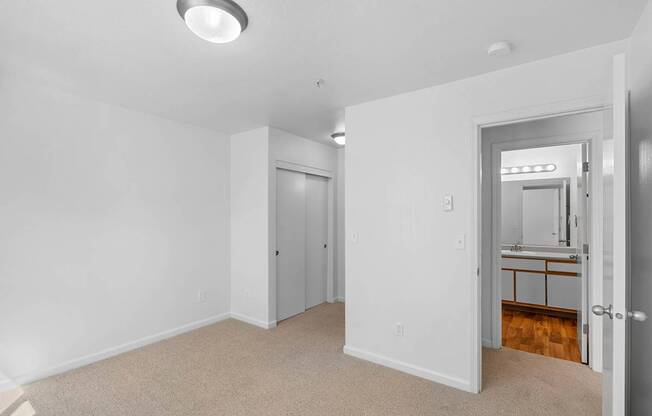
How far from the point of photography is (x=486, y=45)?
2035mm

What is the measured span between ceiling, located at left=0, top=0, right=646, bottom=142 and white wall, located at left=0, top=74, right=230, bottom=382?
0.41 meters

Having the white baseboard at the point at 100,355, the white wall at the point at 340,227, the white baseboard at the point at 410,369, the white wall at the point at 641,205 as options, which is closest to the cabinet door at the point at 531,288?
the white wall at the point at 340,227

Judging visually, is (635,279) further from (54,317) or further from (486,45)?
(54,317)

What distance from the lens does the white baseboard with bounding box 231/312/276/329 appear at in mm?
3882

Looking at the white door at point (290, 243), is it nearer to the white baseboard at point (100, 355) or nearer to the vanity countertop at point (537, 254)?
the white baseboard at point (100, 355)

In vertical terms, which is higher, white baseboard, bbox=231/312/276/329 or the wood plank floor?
white baseboard, bbox=231/312/276/329

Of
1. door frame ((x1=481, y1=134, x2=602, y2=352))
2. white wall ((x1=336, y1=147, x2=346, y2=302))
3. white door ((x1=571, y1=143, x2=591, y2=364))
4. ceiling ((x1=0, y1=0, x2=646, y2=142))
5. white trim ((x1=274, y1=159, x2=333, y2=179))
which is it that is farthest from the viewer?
white wall ((x1=336, y1=147, x2=346, y2=302))

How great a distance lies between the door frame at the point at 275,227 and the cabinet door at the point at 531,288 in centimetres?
259

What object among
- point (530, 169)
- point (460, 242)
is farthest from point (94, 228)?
point (530, 169)

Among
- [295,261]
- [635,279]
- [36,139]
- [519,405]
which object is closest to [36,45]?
[36,139]

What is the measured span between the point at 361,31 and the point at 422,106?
3.39 feet

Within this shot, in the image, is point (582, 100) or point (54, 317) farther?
point (54, 317)

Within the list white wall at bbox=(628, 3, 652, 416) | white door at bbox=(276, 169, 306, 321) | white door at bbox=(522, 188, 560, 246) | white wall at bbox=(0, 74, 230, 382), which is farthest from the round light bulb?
white door at bbox=(522, 188, 560, 246)

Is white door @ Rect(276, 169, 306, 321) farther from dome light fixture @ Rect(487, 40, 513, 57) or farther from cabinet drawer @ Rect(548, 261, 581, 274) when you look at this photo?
cabinet drawer @ Rect(548, 261, 581, 274)
